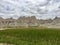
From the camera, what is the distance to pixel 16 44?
37.0m

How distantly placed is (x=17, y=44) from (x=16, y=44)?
0.92 ft

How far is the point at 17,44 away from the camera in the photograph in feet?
121

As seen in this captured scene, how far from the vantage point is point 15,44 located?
1443 inches

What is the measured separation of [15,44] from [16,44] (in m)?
0.36

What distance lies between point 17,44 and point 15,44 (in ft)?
1.31
